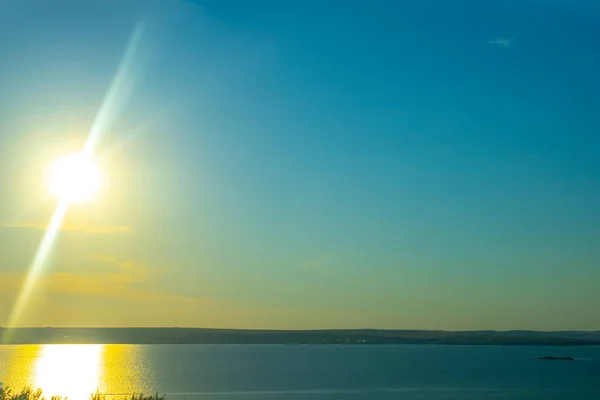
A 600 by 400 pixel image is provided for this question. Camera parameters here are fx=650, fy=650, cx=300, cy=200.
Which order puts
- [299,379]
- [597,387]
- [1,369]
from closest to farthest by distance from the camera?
[597,387] → [299,379] → [1,369]

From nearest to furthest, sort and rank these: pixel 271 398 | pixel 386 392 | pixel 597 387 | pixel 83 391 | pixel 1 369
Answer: pixel 271 398, pixel 386 392, pixel 83 391, pixel 597 387, pixel 1 369

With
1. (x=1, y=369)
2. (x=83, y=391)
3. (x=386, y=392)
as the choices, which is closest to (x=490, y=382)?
(x=386, y=392)

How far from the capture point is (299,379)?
402ft

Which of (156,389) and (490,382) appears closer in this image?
(156,389)

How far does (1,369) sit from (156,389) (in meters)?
79.5

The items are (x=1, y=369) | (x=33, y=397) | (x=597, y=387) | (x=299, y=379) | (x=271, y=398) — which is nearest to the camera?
(x=33, y=397)

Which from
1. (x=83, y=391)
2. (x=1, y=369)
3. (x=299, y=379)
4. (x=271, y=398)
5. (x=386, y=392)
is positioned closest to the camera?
(x=271, y=398)

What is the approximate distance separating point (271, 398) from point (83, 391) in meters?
37.3

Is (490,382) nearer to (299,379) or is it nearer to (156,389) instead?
(299,379)

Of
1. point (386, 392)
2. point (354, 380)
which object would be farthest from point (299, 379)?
point (386, 392)

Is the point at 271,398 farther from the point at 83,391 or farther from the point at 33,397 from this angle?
the point at 33,397

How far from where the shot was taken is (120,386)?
110812 mm

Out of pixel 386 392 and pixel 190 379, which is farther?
pixel 190 379

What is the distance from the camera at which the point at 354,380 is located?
123 meters
